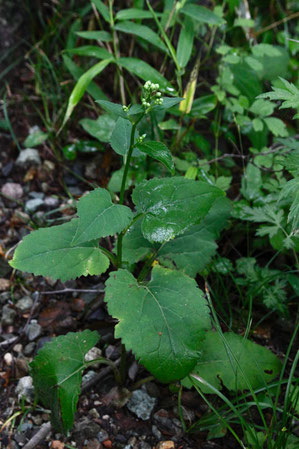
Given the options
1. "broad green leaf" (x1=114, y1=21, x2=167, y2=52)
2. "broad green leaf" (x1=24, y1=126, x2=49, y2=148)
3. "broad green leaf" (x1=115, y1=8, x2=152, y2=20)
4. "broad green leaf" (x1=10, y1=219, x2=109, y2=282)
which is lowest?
"broad green leaf" (x1=24, y1=126, x2=49, y2=148)

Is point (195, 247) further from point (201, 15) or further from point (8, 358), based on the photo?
point (201, 15)

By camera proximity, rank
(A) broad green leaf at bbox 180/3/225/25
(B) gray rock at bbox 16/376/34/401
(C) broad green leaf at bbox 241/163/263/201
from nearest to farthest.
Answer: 1. (B) gray rock at bbox 16/376/34/401
2. (C) broad green leaf at bbox 241/163/263/201
3. (A) broad green leaf at bbox 180/3/225/25

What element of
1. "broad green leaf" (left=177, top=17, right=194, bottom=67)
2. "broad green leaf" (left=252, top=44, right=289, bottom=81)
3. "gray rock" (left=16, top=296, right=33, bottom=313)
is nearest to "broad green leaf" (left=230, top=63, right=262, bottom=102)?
"broad green leaf" (left=252, top=44, right=289, bottom=81)

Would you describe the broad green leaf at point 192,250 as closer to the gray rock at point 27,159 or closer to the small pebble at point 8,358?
the small pebble at point 8,358

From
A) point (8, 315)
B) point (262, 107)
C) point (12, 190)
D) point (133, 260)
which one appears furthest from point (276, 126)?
point (8, 315)

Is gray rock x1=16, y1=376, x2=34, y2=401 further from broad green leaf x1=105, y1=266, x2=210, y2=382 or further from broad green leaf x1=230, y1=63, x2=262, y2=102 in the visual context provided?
broad green leaf x1=230, y1=63, x2=262, y2=102

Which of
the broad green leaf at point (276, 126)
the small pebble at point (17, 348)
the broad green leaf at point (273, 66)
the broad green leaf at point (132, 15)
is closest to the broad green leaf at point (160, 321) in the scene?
the small pebble at point (17, 348)

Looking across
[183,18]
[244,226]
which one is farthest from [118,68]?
[244,226]
